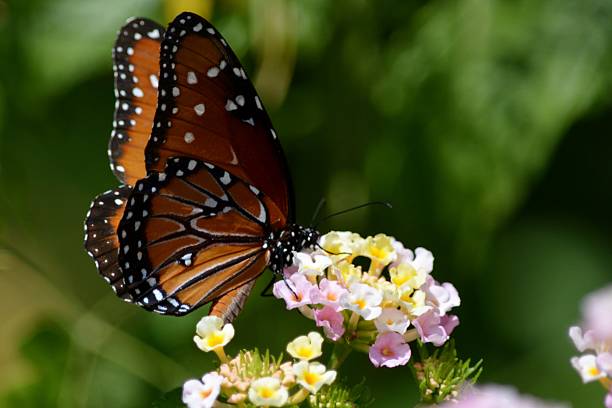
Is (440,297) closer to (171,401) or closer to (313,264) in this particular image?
(313,264)

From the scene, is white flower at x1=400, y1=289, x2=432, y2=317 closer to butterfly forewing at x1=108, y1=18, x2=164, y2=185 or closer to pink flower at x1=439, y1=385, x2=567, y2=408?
pink flower at x1=439, y1=385, x2=567, y2=408

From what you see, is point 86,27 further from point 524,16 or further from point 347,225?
point 524,16

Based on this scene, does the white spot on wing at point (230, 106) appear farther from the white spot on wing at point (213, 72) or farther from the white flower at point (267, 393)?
the white flower at point (267, 393)

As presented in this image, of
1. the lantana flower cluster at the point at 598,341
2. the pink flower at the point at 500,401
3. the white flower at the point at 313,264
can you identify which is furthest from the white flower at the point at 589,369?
the white flower at the point at 313,264

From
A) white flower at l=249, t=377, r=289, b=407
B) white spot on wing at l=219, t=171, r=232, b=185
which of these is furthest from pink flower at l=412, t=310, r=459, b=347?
white spot on wing at l=219, t=171, r=232, b=185

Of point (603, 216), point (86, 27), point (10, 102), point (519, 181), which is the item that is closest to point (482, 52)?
point (519, 181)

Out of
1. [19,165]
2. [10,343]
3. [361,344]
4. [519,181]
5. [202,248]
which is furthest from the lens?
[10,343]

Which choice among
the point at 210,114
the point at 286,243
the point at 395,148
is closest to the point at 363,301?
the point at 286,243
